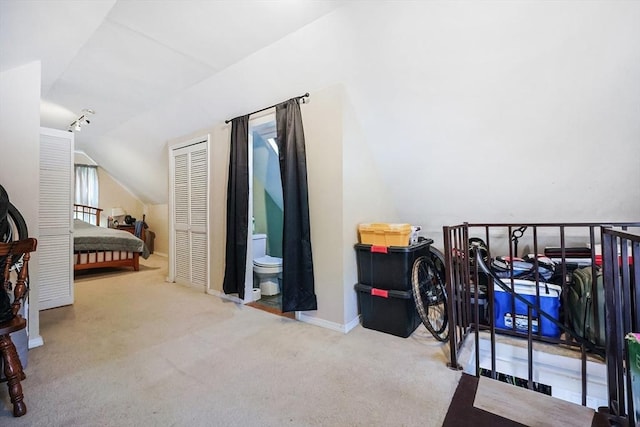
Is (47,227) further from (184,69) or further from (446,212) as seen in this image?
(446,212)

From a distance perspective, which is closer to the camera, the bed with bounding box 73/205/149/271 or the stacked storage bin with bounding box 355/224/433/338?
the stacked storage bin with bounding box 355/224/433/338

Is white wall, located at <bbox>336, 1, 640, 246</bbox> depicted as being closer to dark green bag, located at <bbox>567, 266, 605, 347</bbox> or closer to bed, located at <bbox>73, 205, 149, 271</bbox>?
dark green bag, located at <bbox>567, 266, 605, 347</bbox>

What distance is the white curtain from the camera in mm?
6516

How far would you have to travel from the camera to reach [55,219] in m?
3.04

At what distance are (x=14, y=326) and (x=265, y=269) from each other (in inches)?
84.6

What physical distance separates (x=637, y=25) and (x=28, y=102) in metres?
4.10

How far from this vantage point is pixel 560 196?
8.19ft

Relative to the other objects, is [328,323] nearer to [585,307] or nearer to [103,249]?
[585,307]

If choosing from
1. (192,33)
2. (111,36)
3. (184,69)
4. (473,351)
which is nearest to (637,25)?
(473,351)

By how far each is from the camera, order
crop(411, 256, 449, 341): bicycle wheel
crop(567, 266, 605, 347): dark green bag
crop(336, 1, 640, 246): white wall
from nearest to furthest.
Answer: crop(336, 1, 640, 246): white wall < crop(567, 266, 605, 347): dark green bag < crop(411, 256, 449, 341): bicycle wheel

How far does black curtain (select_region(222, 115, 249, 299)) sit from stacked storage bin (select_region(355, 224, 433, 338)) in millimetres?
1278

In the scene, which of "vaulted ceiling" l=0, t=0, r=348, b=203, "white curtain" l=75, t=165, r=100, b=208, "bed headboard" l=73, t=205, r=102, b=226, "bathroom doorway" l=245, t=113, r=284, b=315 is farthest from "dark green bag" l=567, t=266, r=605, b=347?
"white curtain" l=75, t=165, r=100, b=208

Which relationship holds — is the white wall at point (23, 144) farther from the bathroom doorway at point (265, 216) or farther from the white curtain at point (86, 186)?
the white curtain at point (86, 186)

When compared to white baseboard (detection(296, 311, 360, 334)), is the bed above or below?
above
